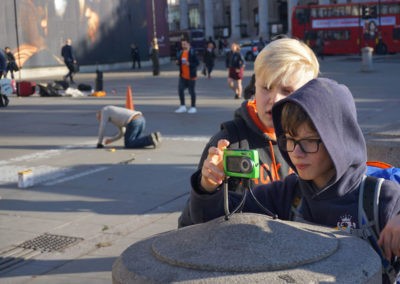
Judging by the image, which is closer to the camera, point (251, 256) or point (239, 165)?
point (251, 256)

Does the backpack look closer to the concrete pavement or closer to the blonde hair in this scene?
the blonde hair

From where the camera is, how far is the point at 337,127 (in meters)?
2.16

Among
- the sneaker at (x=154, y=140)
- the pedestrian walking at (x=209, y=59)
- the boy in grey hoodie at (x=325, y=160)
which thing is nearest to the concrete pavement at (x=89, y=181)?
the sneaker at (x=154, y=140)

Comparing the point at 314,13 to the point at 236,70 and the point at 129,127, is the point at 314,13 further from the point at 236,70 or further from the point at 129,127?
the point at 129,127

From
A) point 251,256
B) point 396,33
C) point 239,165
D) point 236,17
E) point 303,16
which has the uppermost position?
point 236,17

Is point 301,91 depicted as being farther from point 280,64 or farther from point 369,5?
point 369,5

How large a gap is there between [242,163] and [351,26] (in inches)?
1884

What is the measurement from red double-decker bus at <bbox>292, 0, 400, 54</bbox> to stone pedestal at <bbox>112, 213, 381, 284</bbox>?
44509 millimetres

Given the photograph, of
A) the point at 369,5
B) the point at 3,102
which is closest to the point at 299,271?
the point at 3,102

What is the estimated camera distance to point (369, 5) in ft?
151

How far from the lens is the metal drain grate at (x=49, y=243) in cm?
658

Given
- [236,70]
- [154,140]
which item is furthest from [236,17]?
[154,140]

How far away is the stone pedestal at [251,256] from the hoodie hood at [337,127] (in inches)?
8.8

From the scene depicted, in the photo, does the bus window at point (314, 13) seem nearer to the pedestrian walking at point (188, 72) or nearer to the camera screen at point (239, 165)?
the pedestrian walking at point (188, 72)
